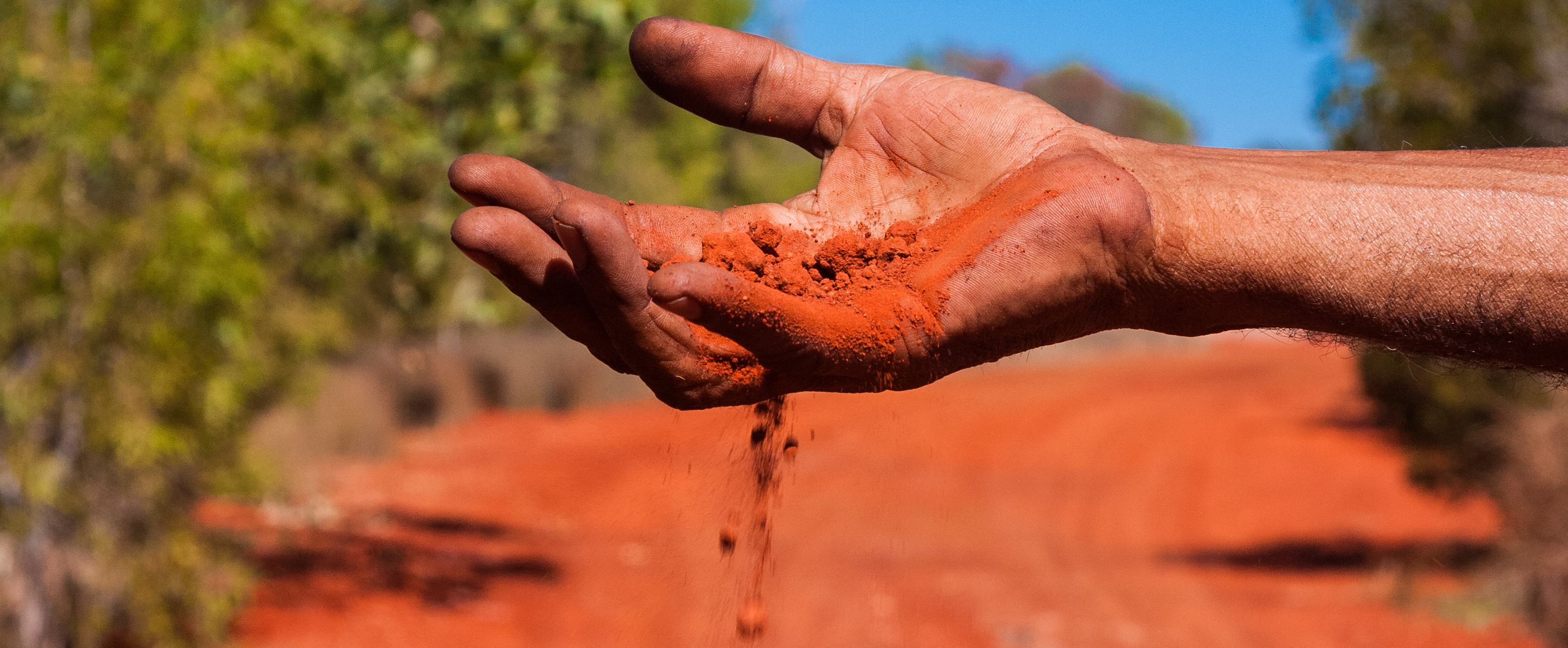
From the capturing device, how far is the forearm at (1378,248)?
243cm

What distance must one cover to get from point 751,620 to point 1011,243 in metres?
1.11

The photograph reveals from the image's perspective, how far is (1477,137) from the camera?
26.9 ft

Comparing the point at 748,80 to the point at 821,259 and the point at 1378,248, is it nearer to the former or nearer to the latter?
the point at 821,259

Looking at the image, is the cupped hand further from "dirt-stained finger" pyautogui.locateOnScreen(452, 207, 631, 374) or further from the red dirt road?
the red dirt road

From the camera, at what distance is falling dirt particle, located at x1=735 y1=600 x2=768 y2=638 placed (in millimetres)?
3084

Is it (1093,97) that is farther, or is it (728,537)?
(1093,97)

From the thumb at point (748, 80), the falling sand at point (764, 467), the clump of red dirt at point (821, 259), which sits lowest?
the falling sand at point (764, 467)

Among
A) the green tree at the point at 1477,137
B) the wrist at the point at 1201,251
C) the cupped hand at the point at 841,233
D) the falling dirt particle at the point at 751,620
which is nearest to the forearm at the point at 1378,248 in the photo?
the wrist at the point at 1201,251

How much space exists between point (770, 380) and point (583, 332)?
1.20 feet

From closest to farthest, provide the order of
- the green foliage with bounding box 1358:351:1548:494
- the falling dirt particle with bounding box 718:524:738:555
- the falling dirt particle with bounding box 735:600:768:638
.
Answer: the falling dirt particle with bounding box 718:524:738:555 → the falling dirt particle with bounding box 735:600:768:638 → the green foliage with bounding box 1358:351:1548:494

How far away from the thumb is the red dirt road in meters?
0.66

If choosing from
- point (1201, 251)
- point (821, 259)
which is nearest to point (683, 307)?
point (821, 259)

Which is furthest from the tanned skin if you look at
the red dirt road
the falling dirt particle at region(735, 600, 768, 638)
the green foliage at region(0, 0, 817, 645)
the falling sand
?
the green foliage at region(0, 0, 817, 645)

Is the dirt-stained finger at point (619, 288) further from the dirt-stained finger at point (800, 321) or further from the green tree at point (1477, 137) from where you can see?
the green tree at point (1477, 137)
